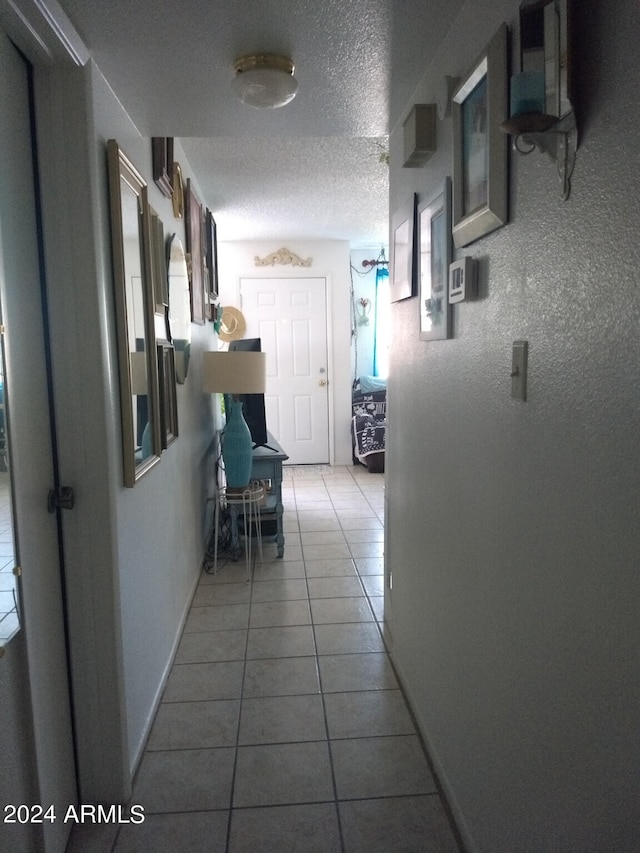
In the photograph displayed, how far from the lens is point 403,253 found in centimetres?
205

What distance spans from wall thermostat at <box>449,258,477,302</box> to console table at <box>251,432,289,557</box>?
223 centimetres

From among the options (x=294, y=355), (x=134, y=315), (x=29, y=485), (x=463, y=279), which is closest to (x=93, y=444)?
(x=29, y=485)

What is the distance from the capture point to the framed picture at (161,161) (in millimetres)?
2192

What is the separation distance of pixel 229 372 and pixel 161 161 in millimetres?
1267

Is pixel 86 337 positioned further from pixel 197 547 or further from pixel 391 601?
pixel 197 547

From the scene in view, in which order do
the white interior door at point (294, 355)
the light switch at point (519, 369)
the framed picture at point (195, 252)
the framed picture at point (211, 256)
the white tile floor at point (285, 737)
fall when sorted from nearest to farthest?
the light switch at point (519, 369)
the white tile floor at point (285, 737)
the framed picture at point (195, 252)
the framed picture at point (211, 256)
the white interior door at point (294, 355)

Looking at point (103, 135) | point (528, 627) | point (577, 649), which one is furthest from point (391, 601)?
point (103, 135)

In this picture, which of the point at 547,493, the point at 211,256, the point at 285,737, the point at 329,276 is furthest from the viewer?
the point at 329,276

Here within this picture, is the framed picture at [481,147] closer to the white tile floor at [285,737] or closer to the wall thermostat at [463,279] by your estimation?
the wall thermostat at [463,279]

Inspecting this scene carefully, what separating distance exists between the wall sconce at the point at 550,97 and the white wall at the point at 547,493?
22 mm

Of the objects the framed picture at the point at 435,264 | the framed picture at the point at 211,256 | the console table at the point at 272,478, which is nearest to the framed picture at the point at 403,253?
the framed picture at the point at 435,264

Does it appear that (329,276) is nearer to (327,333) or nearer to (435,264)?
Answer: (327,333)

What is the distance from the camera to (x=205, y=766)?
1790mm

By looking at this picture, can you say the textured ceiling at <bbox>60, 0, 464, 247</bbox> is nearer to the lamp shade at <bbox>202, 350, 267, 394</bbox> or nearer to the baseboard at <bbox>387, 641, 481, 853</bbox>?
the lamp shade at <bbox>202, 350, 267, 394</bbox>
